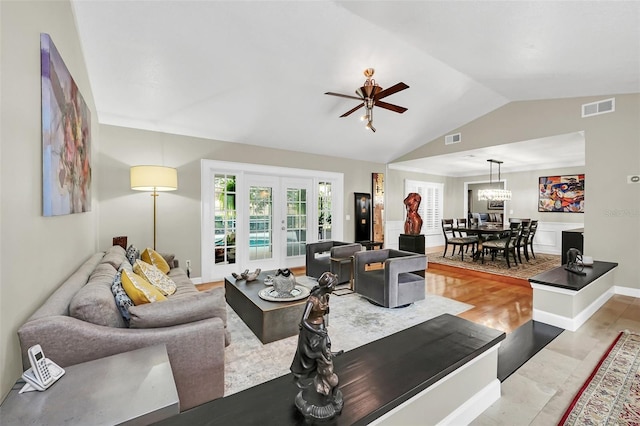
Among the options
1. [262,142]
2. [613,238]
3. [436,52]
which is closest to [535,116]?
[613,238]

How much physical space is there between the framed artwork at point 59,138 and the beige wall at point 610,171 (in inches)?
242

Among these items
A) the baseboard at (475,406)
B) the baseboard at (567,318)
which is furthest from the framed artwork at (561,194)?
the baseboard at (475,406)

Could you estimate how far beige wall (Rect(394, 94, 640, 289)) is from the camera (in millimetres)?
3879

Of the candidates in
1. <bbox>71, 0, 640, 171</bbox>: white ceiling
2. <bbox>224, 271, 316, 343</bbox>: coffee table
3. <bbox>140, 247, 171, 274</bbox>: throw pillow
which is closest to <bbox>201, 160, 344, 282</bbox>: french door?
<bbox>71, 0, 640, 171</bbox>: white ceiling

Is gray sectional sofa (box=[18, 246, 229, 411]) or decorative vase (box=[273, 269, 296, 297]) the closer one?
gray sectional sofa (box=[18, 246, 229, 411])

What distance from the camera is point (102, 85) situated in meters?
3.39

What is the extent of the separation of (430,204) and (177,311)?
28.0ft

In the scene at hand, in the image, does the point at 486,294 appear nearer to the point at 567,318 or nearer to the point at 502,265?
the point at 567,318

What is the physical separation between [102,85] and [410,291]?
4597 mm

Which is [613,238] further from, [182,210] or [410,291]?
[182,210]

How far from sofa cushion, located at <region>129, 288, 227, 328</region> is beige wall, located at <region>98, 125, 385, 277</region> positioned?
10.3ft

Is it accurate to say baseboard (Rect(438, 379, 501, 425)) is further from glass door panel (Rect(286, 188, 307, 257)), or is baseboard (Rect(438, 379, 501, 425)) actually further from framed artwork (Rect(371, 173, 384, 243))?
framed artwork (Rect(371, 173, 384, 243))

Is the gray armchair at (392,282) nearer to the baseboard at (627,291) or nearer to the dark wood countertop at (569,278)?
the dark wood countertop at (569,278)

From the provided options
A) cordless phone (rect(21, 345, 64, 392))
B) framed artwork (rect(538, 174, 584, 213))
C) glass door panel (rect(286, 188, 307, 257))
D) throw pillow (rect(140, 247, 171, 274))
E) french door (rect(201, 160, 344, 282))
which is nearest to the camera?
cordless phone (rect(21, 345, 64, 392))
